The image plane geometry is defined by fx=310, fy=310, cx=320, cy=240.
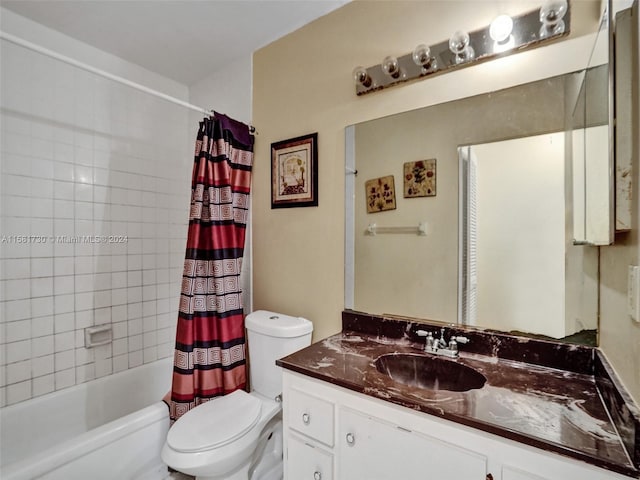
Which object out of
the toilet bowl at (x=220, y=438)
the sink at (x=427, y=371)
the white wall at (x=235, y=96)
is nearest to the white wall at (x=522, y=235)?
the sink at (x=427, y=371)

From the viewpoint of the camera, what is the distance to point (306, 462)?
1123mm

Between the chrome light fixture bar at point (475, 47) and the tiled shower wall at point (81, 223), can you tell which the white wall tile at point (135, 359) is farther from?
the chrome light fixture bar at point (475, 47)

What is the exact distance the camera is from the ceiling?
1.66 m

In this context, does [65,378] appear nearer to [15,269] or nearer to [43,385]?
[43,385]

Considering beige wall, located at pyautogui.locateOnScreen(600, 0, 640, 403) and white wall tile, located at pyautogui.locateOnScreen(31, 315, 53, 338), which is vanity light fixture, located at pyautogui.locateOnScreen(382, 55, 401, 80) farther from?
white wall tile, located at pyautogui.locateOnScreen(31, 315, 53, 338)

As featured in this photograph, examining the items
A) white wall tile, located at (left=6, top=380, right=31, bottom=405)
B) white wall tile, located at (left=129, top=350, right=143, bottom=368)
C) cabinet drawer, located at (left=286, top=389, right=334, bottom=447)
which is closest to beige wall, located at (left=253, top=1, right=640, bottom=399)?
cabinet drawer, located at (left=286, top=389, right=334, bottom=447)

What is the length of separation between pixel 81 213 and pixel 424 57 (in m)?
2.19

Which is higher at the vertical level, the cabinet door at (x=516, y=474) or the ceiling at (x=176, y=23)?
the ceiling at (x=176, y=23)

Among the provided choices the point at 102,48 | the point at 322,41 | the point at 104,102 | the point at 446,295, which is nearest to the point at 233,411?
the point at 446,295

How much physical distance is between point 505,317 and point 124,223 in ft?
7.81

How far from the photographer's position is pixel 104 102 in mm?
2113

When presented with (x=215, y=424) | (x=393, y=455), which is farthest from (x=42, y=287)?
(x=393, y=455)

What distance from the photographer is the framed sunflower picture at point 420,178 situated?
1.39 m

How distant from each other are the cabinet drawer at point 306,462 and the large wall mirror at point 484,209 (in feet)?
2.14
